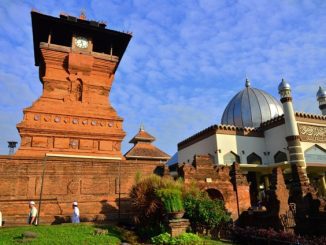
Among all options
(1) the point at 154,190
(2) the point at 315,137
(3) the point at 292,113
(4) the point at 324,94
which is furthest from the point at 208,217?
(4) the point at 324,94

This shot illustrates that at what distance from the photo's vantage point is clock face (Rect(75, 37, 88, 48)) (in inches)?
869

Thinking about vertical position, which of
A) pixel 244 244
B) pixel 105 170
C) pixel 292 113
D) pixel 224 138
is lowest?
pixel 244 244


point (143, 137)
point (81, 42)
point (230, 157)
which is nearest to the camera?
point (81, 42)

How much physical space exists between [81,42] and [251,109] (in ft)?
64.6

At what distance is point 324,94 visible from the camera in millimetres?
34312

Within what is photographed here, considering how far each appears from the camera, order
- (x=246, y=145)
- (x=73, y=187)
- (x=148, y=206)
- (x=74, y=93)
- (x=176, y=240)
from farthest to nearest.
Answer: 1. (x=246, y=145)
2. (x=74, y=93)
3. (x=73, y=187)
4. (x=148, y=206)
5. (x=176, y=240)

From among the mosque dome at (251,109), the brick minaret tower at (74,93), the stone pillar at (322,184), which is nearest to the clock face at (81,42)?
the brick minaret tower at (74,93)

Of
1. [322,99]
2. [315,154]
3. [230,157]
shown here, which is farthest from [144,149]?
[322,99]

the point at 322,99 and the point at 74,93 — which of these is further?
the point at 322,99

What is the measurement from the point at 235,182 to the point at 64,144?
35.1 ft

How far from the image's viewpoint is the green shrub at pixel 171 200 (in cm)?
1138

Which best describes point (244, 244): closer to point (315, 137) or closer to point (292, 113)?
point (292, 113)

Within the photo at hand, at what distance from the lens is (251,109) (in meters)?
32.7

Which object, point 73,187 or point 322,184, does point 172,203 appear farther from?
point 322,184
